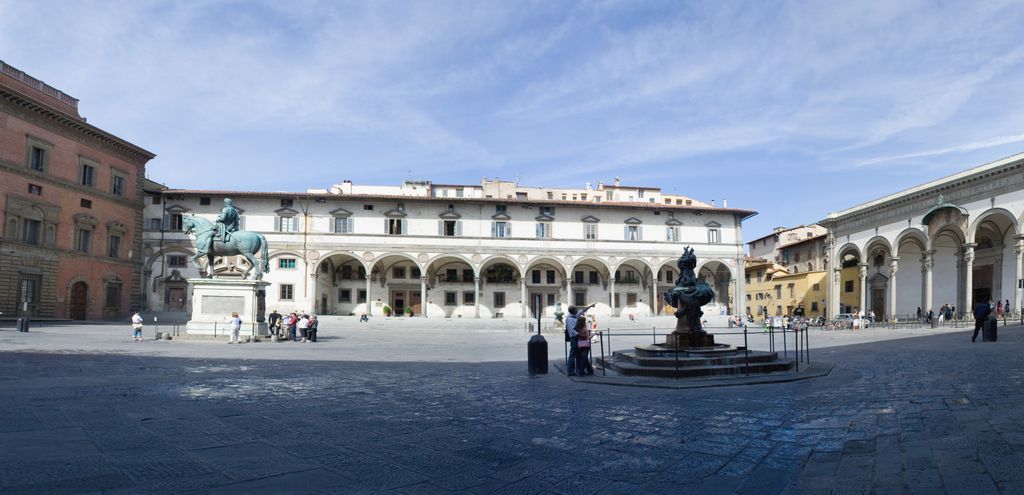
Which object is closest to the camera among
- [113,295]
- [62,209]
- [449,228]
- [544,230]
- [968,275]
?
[968,275]

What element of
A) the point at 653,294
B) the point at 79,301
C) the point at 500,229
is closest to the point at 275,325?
A: the point at 79,301

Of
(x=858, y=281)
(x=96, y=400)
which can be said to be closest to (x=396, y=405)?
(x=96, y=400)

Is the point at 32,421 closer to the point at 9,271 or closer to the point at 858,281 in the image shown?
the point at 9,271

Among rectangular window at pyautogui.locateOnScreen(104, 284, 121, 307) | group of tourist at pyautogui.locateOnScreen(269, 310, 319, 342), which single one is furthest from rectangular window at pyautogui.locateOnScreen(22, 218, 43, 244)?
group of tourist at pyautogui.locateOnScreen(269, 310, 319, 342)

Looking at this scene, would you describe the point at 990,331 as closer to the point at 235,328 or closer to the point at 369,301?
the point at 235,328

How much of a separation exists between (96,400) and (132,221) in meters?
41.2

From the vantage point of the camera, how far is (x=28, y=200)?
34.0 meters

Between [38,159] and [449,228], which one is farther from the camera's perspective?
[449,228]

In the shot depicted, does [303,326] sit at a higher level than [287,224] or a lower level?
lower

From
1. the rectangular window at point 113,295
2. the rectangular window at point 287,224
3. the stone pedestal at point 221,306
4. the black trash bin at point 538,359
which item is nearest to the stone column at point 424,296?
the rectangular window at point 287,224

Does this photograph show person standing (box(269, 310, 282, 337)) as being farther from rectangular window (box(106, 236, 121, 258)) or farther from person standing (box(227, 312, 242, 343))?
rectangular window (box(106, 236, 121, 258))

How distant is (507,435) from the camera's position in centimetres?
613

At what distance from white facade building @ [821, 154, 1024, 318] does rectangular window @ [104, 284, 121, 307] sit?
52.1 m

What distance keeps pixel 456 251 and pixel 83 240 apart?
24423 millimetres
